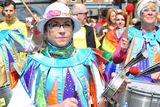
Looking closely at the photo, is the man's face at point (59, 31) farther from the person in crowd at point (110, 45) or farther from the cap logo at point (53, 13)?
the person in crowd at point (110, 45)

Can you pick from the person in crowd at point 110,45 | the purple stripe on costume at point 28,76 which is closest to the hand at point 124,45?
the person in crowd at point 110,45

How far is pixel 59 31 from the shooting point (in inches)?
124

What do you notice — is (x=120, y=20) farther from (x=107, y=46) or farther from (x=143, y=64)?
(x=143, y=64)

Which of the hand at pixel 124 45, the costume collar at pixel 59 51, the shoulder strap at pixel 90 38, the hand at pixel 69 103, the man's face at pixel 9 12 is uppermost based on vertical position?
the costume collar at pixel 59 51

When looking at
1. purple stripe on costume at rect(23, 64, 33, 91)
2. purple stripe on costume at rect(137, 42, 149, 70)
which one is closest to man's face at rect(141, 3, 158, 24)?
purple stripe on costume at rect(137, 42, 149, 70)

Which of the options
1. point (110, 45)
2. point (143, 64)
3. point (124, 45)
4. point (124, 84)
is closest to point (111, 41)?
point (110, 45)

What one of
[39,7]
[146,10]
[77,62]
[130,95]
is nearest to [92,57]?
[77,62]

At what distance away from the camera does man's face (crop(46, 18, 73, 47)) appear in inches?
124

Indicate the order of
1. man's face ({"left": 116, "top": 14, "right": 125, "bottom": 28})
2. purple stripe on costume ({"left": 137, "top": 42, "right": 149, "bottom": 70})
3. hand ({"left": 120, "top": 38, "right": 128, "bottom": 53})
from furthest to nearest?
1. man's face ({"left": 116, "top": 14, "right": 125, "bottom": 28})
2. purple stripe on costume ({"left": 137, "top": 42, "right": 149, "bottom": 70})
3. hand ({"left": 120, "top": 38, "right": 128, "bottom": 53})

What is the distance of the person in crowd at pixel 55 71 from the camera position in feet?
10.3

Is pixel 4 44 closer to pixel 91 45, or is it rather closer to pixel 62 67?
pixel 91 45

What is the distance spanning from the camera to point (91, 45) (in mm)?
6602

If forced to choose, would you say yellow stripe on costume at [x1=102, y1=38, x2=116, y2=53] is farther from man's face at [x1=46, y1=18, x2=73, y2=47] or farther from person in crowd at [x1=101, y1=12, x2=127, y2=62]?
man's face at [x1=46, y1=18, x2=73, y2=47]

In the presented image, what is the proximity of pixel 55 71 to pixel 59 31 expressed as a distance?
0.27 meters
